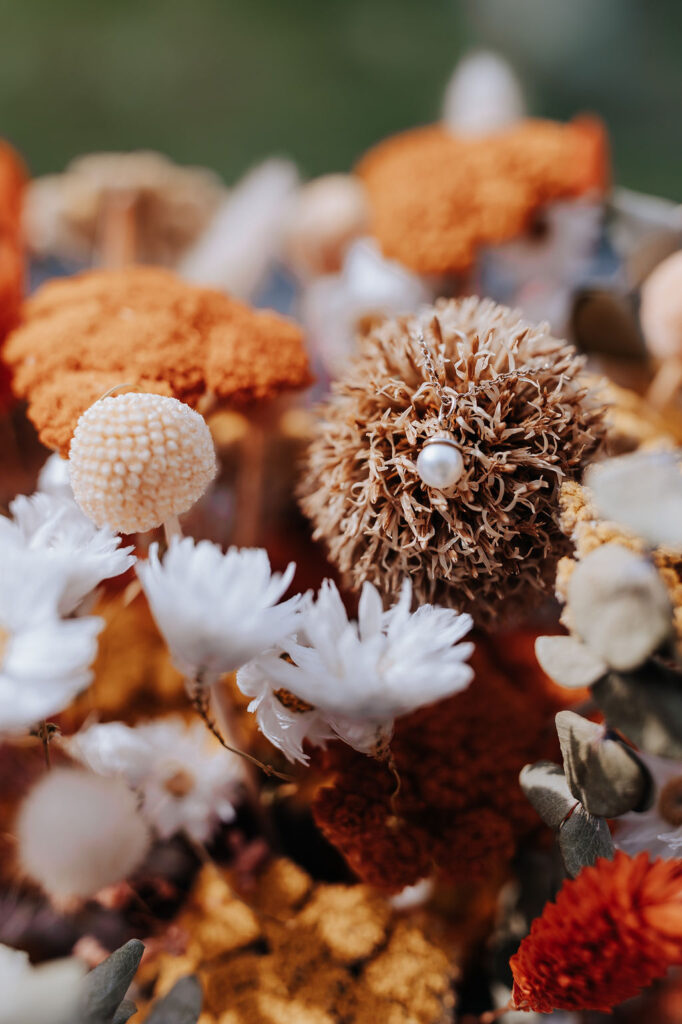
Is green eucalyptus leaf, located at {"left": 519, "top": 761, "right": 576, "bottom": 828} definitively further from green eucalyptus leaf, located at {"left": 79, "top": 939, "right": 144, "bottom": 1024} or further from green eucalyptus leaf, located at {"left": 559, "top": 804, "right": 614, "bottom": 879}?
green eucalyptus leaf, located at {"left": 79, "top": 939, "right": 144, "bottom": 1024}

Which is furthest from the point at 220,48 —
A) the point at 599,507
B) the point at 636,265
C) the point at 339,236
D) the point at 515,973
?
the point at 515,973

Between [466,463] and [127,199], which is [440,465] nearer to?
[466,463]

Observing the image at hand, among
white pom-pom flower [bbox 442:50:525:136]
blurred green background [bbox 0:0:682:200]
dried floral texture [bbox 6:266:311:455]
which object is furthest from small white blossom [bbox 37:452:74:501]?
blurred green background [bbox 0:0:682:200]

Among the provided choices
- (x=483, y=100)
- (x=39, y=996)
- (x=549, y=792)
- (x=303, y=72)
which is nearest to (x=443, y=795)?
(x=549, y=792)

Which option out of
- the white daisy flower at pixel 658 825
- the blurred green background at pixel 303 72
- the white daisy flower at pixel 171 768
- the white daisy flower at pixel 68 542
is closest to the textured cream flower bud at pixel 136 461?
the white daisy flower at pixel 68 542

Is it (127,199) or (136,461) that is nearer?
(136,461)

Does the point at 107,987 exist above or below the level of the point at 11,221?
below
